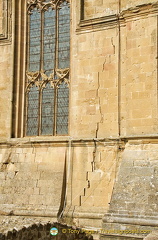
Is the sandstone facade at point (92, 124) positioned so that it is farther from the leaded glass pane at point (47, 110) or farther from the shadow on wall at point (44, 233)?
the shadow on wall at point (44, 233)

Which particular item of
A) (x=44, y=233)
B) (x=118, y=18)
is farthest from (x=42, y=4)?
(x=44, y=233)

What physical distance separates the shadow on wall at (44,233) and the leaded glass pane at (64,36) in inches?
168

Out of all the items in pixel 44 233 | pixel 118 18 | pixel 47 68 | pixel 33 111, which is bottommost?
pixel 44 233

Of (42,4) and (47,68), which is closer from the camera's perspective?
(47,68)

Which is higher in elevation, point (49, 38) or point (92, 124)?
point (49, 38)

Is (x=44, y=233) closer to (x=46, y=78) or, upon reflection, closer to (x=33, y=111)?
(x=33, y=111)

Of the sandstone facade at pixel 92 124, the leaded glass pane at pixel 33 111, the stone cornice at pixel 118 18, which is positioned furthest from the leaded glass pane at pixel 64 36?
the leaded glass pane at pixel 33 111

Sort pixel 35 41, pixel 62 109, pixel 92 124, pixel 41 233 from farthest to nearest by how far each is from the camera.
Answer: pixel 35 41, pixel 62 109, pixel 92 124, pixel 41 233

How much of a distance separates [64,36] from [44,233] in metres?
5.23

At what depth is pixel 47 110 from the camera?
37.5ft

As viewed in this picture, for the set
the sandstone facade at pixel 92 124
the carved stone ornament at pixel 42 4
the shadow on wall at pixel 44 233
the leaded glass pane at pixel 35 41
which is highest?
the carved stone ornament at pixel 42 4

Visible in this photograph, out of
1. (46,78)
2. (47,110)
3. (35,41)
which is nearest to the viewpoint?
(47,110)

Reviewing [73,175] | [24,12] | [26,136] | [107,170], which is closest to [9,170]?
[26,136]

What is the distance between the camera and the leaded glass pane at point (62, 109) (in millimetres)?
11164
